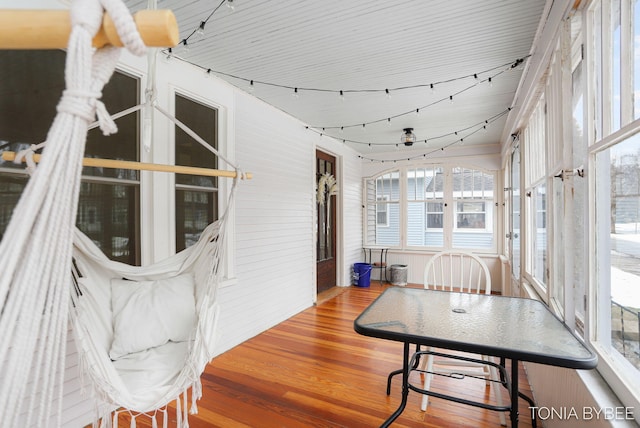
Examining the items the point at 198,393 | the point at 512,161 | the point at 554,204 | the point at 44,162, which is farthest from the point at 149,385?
the point at 512,161

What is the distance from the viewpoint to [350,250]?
5793 millimetres

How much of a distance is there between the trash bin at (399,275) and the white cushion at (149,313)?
14.2 feet

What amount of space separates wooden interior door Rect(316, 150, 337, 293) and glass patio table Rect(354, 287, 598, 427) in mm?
3031

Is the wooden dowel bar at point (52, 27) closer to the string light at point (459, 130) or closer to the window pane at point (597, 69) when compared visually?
the window pane at point (597, 69)

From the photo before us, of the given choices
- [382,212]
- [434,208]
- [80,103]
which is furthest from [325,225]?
[80,103]

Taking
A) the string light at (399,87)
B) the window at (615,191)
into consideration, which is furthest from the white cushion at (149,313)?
the window at (615,191)

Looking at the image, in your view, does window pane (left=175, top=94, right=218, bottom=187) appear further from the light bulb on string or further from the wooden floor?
the wooden floor

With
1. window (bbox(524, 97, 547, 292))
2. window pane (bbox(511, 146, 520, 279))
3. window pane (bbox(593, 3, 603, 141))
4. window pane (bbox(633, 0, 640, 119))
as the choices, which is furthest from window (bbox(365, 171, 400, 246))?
window pane (bbox(633, 0, 640, 119))

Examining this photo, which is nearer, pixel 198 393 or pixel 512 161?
pixel 198 393

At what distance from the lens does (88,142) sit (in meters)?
1.99

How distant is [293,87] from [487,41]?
170 cm

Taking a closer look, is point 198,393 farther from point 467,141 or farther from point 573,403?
point 467,141

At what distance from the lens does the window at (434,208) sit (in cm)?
562

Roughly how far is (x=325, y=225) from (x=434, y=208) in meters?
2.22
